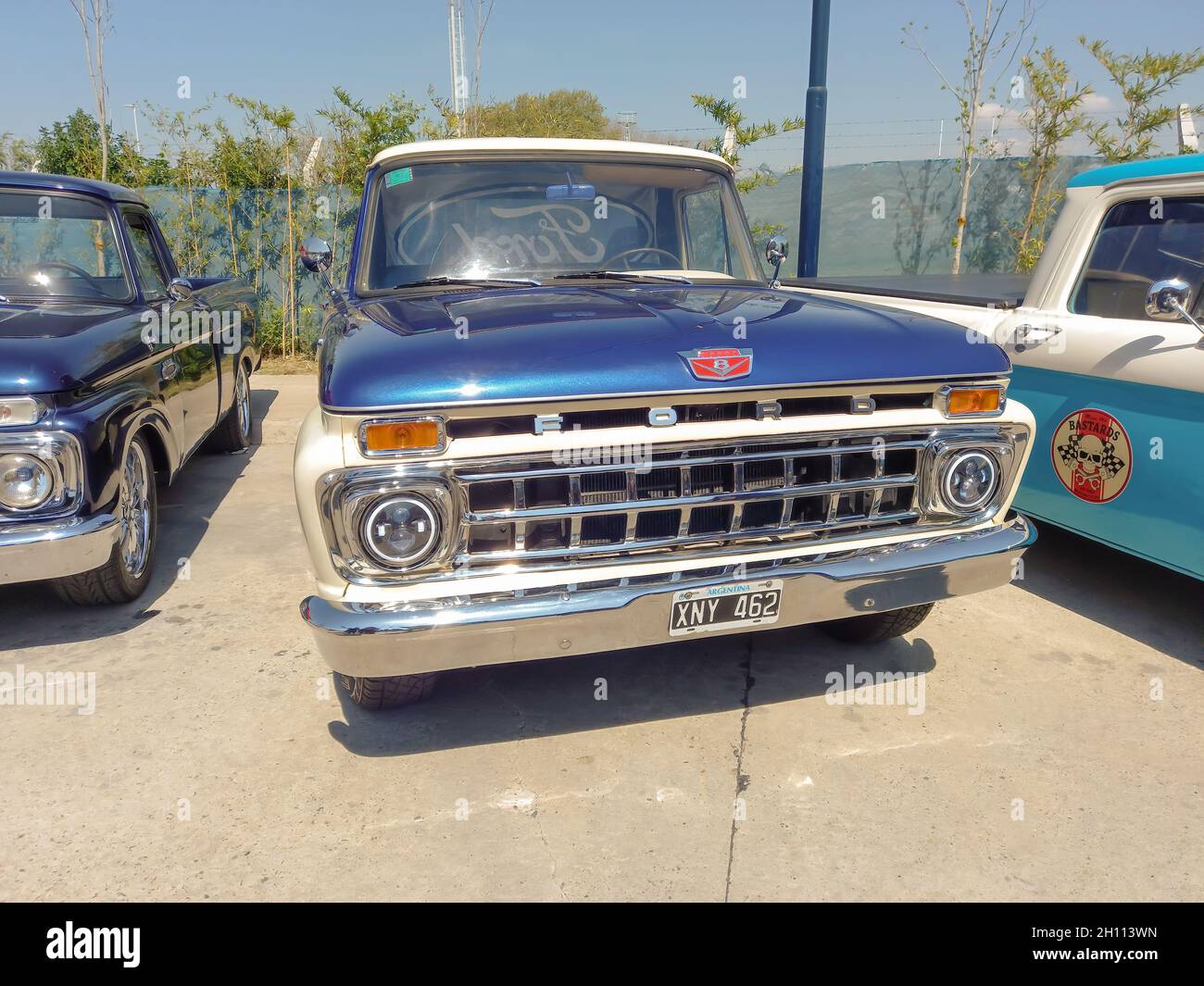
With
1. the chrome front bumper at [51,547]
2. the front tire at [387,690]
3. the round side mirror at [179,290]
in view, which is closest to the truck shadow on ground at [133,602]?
the chrome front bumper at [51,547]

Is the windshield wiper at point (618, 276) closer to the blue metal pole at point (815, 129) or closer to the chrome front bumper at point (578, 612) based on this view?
the chrome front bumper at point (578, 612)

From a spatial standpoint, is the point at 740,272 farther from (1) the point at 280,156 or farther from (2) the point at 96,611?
(1) the point at 280,156

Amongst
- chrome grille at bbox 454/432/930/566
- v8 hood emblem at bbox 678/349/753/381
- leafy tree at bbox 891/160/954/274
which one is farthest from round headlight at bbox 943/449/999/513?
leafy tree at bbox 891/160/954/274

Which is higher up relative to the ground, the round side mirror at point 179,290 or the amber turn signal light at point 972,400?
the round side mirror at point 179,290

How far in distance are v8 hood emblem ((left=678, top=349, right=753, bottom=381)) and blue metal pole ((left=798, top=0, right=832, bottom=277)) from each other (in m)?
5.69

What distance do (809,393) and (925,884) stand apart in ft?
4.39

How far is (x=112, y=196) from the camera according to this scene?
187 inches

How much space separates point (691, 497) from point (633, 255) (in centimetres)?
165

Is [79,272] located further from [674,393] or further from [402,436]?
[674,393]

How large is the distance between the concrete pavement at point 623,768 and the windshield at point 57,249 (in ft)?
5.31

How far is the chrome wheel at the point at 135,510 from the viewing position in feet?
12.5

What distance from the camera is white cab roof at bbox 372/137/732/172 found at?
3.65 metres

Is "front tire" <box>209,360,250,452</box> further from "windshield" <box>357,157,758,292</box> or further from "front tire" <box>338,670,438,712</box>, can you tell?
"front tire" <box>338,670,438,712</box>
